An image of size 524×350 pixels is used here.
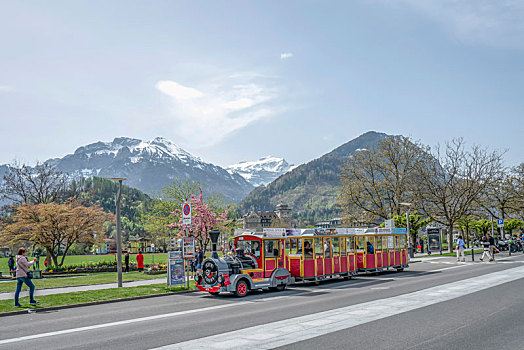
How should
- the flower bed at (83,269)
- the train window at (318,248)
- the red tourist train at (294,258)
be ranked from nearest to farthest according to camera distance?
the red tourist train at (294,258) < the train window at (318,248) < the flower bed at (83,269)

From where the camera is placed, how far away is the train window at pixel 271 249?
18.6 m

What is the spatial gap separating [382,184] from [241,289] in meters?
33.4

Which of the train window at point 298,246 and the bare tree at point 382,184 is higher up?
the bare tree at point 382,184

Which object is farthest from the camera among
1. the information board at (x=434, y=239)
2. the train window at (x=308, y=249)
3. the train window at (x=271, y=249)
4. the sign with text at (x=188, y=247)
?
the information board at (x=434, y=239)

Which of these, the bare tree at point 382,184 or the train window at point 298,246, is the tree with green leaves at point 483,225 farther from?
the train window at point 298,246

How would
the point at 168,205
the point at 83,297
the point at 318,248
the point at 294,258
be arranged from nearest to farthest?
the point at 83,297, the point at 294,258, the point at 318,248, the point at 168,205

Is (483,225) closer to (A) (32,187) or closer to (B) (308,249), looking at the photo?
(B) (308,249)

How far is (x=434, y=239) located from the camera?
155 ft

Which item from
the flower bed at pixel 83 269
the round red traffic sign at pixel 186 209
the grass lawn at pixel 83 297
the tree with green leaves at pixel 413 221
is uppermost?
the round red traffic sign at pixel 186 209

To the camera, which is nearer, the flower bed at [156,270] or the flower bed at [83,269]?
the flower bed at [156,270]

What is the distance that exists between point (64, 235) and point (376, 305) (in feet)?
105

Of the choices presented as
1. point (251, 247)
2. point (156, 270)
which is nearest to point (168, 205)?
point (156, 270)

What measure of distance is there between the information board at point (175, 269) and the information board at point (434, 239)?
3371 centimetres

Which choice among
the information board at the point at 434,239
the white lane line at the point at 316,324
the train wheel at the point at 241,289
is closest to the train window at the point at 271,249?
the train wheel at the point at 241,289
